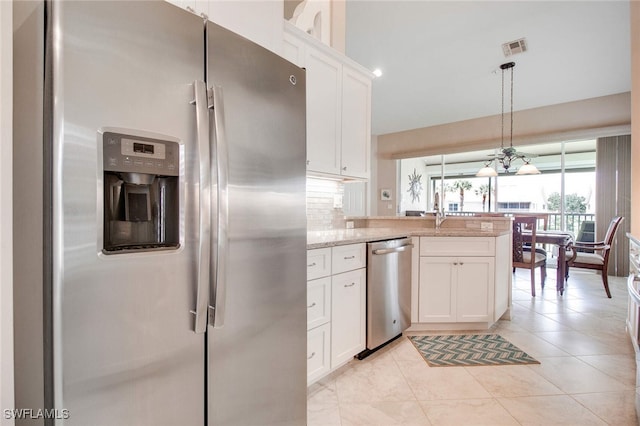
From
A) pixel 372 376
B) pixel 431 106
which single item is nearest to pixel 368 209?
pixel 431 106

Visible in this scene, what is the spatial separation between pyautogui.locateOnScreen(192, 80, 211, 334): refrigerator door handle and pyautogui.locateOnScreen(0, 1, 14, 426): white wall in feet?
1.45

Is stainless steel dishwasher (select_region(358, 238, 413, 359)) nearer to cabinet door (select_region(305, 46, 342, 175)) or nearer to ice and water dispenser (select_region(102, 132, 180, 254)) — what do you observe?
cabinet door (select_region(305, 46, 342, 175))

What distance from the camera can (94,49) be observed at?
79 centimetres

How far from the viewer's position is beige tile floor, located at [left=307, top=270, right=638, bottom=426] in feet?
5.56

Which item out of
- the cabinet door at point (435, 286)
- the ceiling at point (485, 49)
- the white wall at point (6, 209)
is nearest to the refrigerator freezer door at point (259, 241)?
the white wall at point (6, 209)

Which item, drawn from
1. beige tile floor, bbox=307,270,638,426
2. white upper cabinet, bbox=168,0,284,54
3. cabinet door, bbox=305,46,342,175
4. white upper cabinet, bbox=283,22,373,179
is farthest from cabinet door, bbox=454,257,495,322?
white upper cabinet, bbox=168,0,284,54

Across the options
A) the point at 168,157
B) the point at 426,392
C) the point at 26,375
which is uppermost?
the point at 168,157

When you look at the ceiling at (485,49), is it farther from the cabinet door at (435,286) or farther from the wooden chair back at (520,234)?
the cabinet door at (435,286)

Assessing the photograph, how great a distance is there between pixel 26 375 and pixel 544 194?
7.74 meters

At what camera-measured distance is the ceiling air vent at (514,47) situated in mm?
3850

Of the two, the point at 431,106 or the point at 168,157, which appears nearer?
the point at 168,157

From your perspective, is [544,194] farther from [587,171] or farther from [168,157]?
[168,157]

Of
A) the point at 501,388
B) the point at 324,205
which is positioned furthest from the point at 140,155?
the point at 501,388

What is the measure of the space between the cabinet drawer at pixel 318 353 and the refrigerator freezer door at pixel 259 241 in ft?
1.27
